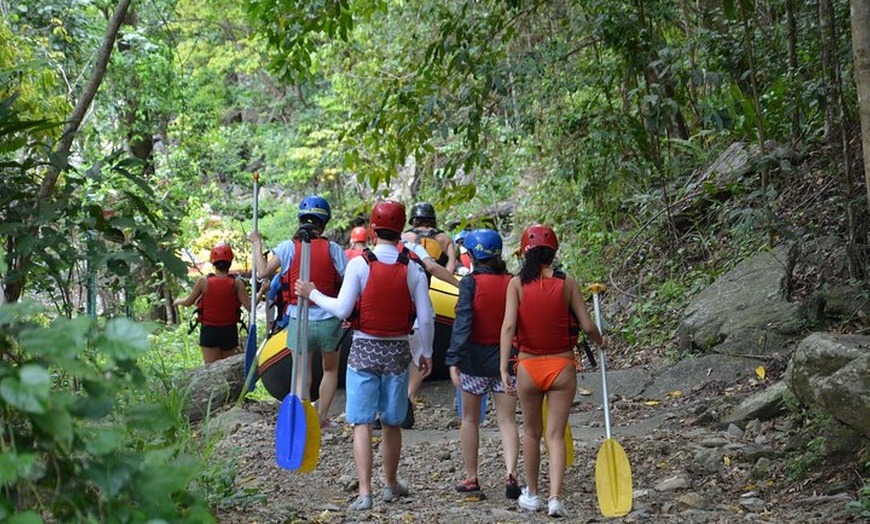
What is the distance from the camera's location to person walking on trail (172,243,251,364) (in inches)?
380

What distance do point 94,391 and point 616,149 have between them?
10448mm

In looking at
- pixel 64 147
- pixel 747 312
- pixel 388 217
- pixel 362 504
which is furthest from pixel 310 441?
pixel 747 312

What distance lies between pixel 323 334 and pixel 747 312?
3946 millimetres

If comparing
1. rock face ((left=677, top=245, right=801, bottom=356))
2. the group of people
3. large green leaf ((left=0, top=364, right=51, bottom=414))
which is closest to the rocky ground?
the group of people

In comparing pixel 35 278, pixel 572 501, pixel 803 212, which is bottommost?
pixel 572 501

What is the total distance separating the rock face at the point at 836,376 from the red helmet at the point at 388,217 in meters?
2.42

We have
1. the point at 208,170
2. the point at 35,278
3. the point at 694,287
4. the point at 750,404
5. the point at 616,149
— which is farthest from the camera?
the point at 208,170

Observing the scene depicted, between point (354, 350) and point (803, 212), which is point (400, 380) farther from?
point (803, 212)

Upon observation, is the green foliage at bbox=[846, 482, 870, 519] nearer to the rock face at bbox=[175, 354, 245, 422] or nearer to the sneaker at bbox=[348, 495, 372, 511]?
the sneaker at bbox=[348, 495, 372, 511]

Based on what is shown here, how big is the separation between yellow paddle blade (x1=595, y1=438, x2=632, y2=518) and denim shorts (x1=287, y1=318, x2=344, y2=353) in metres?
2.84

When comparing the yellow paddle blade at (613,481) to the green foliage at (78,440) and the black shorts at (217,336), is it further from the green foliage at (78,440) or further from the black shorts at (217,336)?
the black shorts at (217,336)

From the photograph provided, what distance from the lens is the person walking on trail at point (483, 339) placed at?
6.27 meters

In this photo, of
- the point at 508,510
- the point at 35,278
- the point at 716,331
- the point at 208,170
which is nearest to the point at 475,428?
the point at 508,510

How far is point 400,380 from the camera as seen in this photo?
6098 mm
